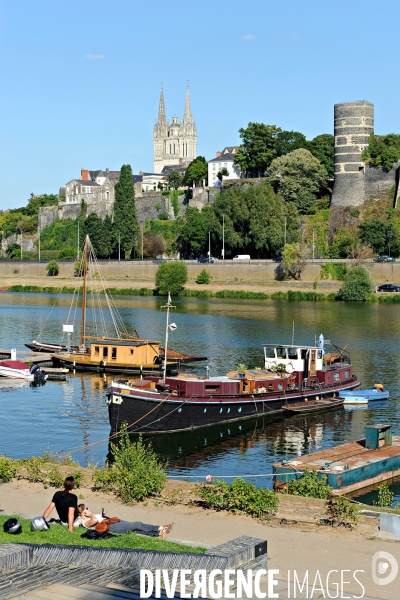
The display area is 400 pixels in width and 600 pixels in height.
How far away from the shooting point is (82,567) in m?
13.1

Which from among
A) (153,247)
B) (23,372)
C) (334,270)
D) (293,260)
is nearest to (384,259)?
(334,270)

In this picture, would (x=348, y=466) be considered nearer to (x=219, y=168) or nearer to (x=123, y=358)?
(x=123, y=358)

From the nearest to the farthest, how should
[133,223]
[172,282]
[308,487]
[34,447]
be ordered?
[308,487], [34,447], [172,282], [133,223]

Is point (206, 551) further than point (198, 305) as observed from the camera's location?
No

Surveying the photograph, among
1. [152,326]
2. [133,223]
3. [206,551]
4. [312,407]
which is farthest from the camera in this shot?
[133,223]

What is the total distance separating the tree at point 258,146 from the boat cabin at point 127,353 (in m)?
76.6

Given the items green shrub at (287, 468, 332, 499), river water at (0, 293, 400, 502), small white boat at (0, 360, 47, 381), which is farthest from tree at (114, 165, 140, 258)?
green shrub at (287, 468, 332, 499)

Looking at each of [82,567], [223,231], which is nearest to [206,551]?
[82,567]

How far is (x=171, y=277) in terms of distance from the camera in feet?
325

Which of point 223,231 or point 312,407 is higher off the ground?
point 223,231

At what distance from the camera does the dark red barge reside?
31.7 meters

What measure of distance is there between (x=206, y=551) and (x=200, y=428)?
62.5 feet

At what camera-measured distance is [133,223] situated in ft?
380

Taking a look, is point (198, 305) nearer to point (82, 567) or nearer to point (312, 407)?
point (312, 407)
